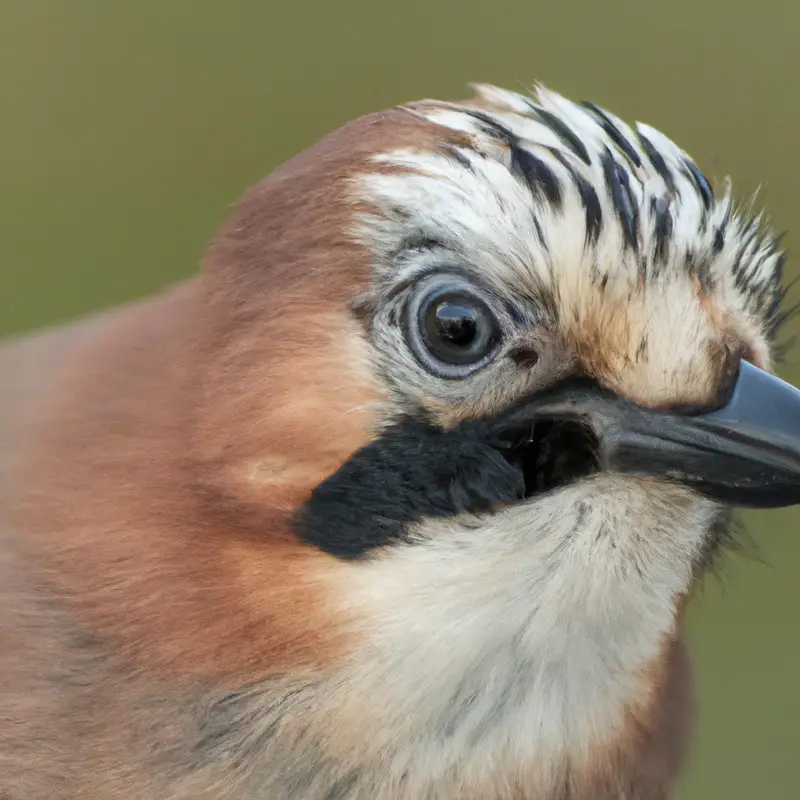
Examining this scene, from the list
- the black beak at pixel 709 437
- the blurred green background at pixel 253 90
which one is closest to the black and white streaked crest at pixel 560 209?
the black beak at pixel 709 437

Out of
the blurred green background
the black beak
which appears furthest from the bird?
the blurred green background

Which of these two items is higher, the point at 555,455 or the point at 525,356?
the point at 525,356

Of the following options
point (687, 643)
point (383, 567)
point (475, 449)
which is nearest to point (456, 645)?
point (383, 567)

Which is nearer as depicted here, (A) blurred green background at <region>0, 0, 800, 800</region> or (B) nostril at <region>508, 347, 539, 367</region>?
(B) nostril at <region>508, 347, 539, 367</region>

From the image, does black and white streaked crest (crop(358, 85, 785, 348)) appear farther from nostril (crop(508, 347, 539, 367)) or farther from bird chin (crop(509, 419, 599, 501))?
bird chin (crop(509, 419, 599, 501))

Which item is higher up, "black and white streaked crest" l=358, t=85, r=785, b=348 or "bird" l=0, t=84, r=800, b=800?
"black and white streaked crest" l=358, t=85, r=785, b=348

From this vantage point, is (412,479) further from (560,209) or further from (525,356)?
(560,209)

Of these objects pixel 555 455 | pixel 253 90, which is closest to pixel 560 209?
pixel 555 455

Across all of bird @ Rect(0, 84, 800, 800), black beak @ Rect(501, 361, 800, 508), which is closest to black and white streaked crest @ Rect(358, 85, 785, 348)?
bird @ Rect(0, 84, 800, 800)
